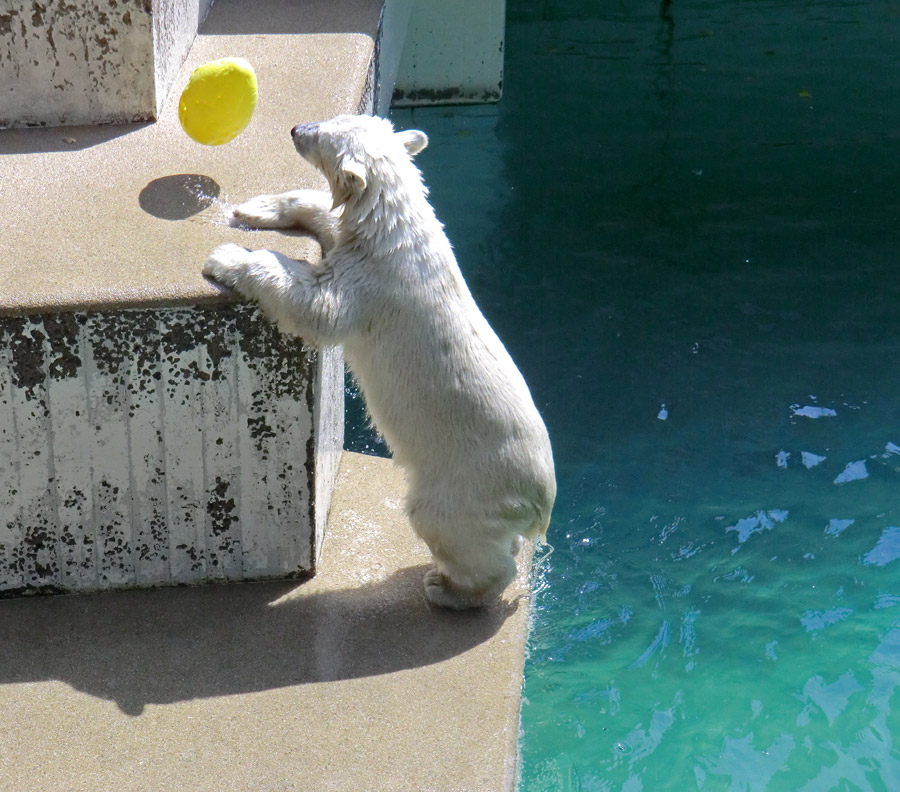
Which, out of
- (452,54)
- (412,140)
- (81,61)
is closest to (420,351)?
(412,140)

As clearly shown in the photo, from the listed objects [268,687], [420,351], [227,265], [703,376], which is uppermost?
[227,265]

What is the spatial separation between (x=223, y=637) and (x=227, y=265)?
3.16 ft

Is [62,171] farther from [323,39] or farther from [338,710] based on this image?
[338,710]

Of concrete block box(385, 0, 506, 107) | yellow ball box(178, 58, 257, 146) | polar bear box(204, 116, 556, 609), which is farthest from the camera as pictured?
concrete block box(385, 0, 506, 107)

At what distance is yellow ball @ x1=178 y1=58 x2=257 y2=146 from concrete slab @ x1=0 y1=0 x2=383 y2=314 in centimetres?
13

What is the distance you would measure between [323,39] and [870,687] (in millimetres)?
2927

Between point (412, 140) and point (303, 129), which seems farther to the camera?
point (412, 140)

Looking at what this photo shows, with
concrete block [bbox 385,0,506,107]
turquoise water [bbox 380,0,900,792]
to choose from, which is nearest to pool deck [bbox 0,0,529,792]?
turquoise water [bbox 380,0,900,792]

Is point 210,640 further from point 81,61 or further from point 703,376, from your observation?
point 703,376

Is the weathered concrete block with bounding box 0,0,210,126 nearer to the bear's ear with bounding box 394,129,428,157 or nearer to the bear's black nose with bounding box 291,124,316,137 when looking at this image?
the bear's black nose with bounding box 291,124,316,137

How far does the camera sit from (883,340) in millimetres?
5125

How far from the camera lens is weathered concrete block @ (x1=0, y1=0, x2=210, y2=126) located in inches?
131

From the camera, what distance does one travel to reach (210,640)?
2.82 m

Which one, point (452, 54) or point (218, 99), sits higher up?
point (218, 99)
